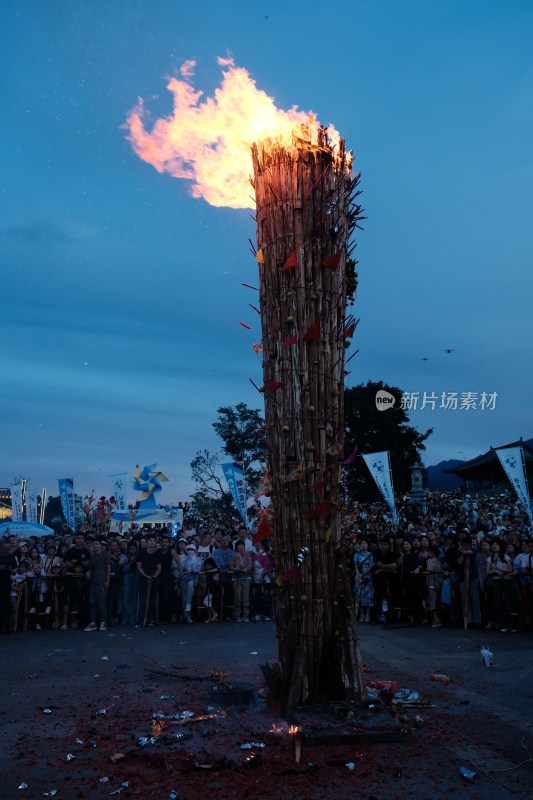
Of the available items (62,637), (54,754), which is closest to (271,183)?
(54,754)

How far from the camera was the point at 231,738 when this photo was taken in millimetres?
4551

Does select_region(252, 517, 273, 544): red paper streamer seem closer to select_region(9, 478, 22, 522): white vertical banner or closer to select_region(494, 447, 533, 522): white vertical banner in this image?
select_region(494, 447, 533, 522): white vertical banner

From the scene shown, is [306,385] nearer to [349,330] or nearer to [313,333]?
[313,333]

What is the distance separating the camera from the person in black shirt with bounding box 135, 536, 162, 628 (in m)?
13.0

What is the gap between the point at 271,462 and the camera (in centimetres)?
554

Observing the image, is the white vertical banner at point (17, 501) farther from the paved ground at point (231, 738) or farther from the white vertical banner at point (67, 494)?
the paved ground at point (231, 738)

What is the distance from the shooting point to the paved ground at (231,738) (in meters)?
3.83

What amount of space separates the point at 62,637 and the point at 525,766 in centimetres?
955

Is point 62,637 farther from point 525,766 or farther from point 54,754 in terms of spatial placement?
point 525,766

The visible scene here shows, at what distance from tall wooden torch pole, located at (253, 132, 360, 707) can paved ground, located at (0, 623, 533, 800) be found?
0.81 m

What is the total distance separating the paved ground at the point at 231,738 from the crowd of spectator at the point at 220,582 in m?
3.09

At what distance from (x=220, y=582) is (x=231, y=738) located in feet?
30.5

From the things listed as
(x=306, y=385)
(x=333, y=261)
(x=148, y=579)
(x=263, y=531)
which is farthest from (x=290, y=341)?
(x=148, y=579)

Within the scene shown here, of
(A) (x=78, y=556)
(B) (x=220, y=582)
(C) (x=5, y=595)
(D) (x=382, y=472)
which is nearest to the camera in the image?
(C) (x=5, y=595)
